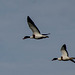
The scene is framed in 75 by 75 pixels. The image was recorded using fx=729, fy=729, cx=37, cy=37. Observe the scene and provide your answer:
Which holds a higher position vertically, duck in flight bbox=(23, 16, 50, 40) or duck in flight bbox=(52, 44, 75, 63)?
duck in flight bbox=(23, 16, 50, 40)

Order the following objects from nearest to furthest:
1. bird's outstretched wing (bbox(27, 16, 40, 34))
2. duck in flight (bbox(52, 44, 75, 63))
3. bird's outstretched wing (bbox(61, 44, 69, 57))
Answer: bird's outstretched wing (bbox(27, 16, 40, 34))
bird's outstretched wing (bbox(61, 44, 69, 57))
duck in flight (bbox(52, 44, 75, 63))

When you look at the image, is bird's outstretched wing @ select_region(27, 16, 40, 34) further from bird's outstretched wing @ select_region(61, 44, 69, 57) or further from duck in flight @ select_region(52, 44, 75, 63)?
duck in flight @ select_region(52, 44, 75, 63)

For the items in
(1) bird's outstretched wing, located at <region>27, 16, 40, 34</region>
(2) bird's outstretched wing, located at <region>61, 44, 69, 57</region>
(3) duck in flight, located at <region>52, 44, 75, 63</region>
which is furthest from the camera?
(3) duck in flight, located at <region>52, 44, 75, 63</region>

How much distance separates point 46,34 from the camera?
115 meters

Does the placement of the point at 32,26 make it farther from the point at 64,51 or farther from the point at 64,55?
the point at 64,55

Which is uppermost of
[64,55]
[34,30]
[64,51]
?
[34,30]

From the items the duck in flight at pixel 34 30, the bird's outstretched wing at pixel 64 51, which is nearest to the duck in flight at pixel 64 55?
the bird's outstretched wing at pixel 64 51

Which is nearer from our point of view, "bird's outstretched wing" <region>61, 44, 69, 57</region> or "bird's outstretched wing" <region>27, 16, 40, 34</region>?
"bird's outstretched wing" <region>27, 16, 40, 34</region>

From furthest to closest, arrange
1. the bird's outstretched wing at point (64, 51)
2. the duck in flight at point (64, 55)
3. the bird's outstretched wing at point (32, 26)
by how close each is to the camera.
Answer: the duck in flight at point (64, 55)
the bird's outstretched wing at point (64, 51)
the bird's outstretched wing at point (32, 26)

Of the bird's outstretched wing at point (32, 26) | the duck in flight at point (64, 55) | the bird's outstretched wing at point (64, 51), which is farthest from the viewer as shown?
the duck in flight at point (64, 55)

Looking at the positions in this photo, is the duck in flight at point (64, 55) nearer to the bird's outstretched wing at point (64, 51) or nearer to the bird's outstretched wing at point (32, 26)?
the bird's outstretched wing at point (64, 51)

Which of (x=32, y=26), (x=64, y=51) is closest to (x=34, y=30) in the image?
(x=32, y=26)

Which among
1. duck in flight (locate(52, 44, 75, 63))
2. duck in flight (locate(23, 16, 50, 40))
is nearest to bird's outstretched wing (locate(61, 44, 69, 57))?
duck in flight (locate(52, 44, 75, 63))

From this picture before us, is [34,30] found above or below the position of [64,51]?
above
